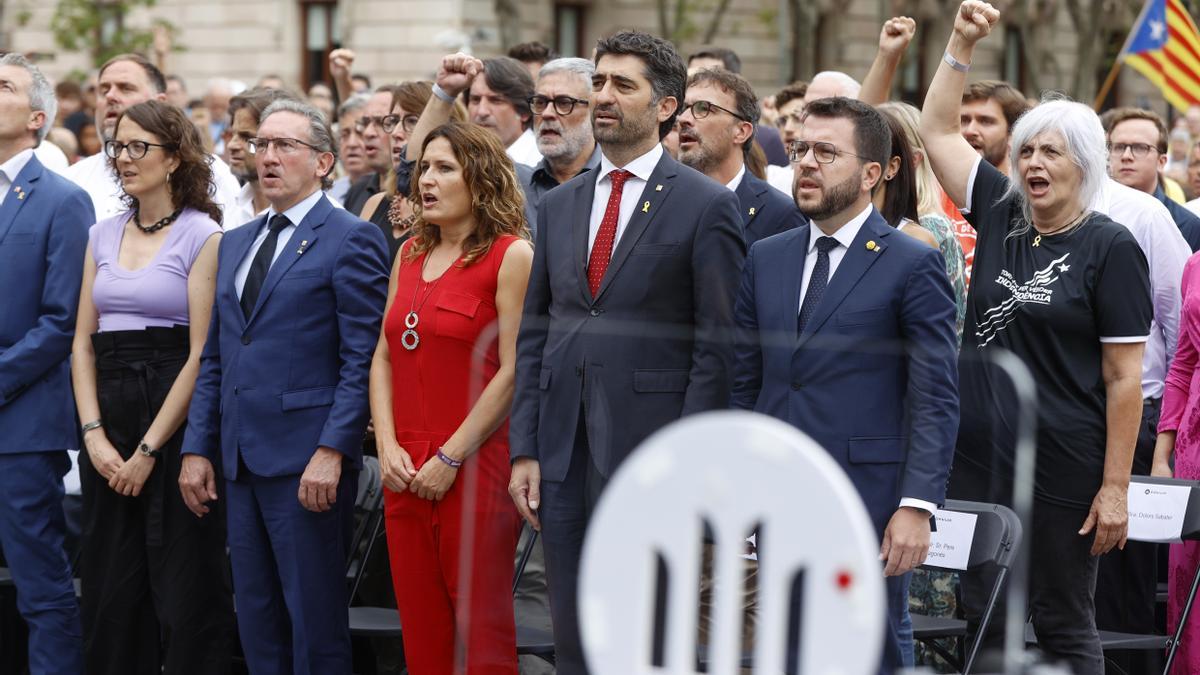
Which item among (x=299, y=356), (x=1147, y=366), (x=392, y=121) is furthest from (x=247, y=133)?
(x=1147, y=366)

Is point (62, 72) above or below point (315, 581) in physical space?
above

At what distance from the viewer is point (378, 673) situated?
6715 millimetres

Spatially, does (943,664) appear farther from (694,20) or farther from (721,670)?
(694,20)

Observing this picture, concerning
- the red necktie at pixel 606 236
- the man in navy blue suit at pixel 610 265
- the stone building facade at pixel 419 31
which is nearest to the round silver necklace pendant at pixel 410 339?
the man in navy blue suit at pixel 610 265

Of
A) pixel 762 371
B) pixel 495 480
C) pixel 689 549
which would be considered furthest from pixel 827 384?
pixel 495 480

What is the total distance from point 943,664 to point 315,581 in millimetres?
2173

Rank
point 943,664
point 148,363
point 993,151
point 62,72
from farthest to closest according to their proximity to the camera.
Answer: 1. point 62,72
2. point 993,151
3. point 148,363
4. point 943,664

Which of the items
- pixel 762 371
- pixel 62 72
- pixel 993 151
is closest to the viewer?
pixel 762 371

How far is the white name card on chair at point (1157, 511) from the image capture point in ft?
18.4

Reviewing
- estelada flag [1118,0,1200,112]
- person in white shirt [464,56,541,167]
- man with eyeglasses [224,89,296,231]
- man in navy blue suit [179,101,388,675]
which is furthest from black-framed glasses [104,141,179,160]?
estelada flag [1118,0,1200,112]

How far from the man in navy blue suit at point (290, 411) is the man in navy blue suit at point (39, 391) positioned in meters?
0.71

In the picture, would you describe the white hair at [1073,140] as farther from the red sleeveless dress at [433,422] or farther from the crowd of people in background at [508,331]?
the red sleeveless dress at [433,422]

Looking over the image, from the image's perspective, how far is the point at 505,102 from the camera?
8.11 m

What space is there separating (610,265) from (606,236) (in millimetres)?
143
